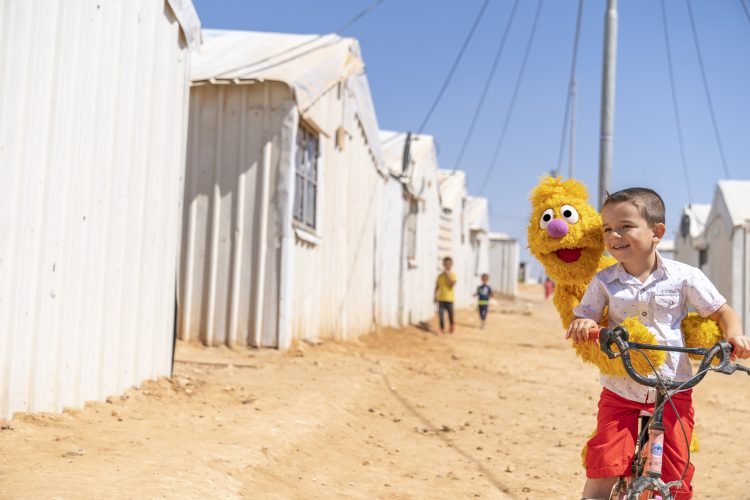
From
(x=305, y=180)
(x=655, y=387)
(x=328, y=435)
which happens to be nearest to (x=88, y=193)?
(x=328, y=435)

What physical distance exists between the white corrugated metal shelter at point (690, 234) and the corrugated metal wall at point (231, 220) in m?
15.8

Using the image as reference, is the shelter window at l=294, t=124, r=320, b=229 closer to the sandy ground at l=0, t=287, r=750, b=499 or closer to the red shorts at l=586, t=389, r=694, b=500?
the sandy ground at l=0, t=287, r=750, b=499

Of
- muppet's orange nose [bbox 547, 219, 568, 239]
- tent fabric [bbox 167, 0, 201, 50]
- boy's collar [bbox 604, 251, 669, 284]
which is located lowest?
boy's collar [bbox 604, 251, 669, 284]

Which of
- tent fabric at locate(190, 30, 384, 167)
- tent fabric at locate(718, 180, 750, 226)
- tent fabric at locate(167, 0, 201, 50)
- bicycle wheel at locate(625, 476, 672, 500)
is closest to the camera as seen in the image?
bicycle wheel at locate(625, 476, 672, 500)

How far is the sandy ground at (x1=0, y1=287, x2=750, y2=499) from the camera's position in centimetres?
436

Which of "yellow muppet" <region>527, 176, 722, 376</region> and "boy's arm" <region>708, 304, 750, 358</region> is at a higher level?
"yellow muppet" <region>527, 176, 722, 376</region>

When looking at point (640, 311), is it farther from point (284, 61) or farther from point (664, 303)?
point (284, 61)

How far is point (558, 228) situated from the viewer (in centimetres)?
385

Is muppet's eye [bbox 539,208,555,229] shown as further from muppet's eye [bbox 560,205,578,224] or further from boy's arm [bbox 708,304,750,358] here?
boy's arm [bbox 708,304,750,358]

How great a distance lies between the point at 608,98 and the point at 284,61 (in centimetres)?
408

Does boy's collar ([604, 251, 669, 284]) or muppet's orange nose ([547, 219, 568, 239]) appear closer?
boy's collar ([604, 251, 669, 284])

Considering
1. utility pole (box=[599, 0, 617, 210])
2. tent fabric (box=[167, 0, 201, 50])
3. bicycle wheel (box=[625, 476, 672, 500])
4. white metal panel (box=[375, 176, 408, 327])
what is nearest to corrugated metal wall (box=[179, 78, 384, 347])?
tent fabric (box=[167, 0, 201, 50])

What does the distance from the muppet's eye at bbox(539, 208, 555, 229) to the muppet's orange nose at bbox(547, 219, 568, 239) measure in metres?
0.05

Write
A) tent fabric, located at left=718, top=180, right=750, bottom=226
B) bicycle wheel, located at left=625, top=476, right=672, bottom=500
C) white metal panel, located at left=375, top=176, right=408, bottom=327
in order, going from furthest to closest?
tent fabric, located at left=718, top=180, right=750, bottom=226
white metal panel, located at left=375, top=176, right=408, bottom=327
bicycle wheel, located at left=625, top=476, right=672, bottom=500
